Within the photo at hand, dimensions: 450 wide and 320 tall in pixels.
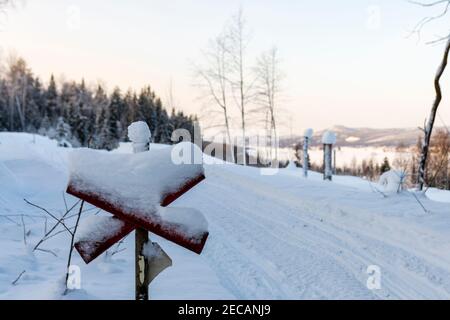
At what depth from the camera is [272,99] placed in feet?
95.8

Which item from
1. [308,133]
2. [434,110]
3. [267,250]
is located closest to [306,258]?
[267,250]

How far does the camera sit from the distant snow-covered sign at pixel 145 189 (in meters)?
1.85

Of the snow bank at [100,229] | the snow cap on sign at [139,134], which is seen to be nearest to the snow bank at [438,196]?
the snow cap on sign at [139,134]

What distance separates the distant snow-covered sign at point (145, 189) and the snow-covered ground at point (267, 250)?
7.01 ft

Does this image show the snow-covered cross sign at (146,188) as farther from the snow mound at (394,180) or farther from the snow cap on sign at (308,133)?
the snow cap on sign at (308,133)

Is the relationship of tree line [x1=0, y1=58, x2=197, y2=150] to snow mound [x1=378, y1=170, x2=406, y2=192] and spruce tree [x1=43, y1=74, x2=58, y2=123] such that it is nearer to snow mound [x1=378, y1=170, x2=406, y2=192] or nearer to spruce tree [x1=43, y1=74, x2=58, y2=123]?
spruce tree [x1=43, y1=74, x2=58, y2=123]

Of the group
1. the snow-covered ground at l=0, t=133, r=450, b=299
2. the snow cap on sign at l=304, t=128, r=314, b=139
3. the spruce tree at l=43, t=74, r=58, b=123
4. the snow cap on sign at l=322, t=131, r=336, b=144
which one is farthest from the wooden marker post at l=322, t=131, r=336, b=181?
the spruce tree at l=43, t=74, r=58, b=123

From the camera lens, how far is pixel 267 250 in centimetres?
616

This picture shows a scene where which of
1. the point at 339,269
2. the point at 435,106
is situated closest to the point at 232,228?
the point at 339,269

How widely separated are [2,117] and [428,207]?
181 feet

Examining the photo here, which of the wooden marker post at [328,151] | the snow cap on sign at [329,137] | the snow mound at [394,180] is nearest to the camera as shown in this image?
the snow mound at [394,180]

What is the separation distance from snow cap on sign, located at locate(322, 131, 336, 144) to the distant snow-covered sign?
1493cm

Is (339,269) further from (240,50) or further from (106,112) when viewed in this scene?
(106,112)

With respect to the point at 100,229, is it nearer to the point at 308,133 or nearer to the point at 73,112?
the point at 308,133
